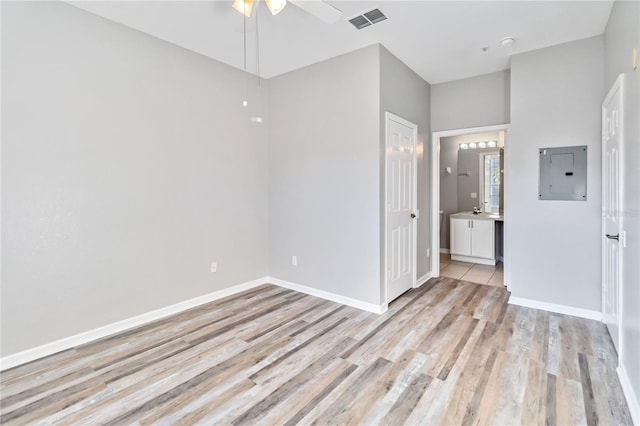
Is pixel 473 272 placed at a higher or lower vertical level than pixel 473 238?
lower

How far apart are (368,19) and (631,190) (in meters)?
2.38

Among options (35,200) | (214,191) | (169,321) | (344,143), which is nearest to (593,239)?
(344,143)

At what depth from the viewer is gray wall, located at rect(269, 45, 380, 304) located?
3.42 meters

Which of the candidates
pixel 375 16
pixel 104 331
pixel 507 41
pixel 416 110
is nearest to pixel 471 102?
pixel 416 110

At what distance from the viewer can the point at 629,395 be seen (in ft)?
6.26

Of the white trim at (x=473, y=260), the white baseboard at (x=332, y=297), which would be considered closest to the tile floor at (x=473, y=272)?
the white trim at (x=473, y=260)

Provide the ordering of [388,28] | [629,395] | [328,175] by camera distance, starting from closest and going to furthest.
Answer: [629,395] < [388,28] < [328,175]

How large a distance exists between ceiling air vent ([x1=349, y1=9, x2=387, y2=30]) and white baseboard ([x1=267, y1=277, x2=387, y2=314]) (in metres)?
2.81

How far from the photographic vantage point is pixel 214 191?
3.73m

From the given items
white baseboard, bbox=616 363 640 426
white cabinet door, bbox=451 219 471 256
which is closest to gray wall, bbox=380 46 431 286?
white cabinet door, bbox=451 219 471 256

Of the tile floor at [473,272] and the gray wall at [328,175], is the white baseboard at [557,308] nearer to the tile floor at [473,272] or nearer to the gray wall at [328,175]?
the tile floor at [473,272]

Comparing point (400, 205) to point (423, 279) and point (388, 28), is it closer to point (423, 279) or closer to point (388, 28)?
point (423, 279)

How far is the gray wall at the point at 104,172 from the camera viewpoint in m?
2.40

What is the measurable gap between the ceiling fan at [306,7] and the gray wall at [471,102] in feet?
8.52
